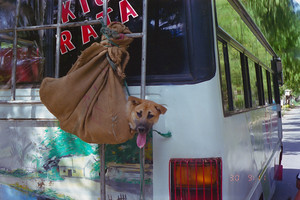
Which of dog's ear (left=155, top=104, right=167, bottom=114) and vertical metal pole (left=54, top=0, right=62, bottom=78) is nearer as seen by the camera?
dog's ear (left=155, top=104, right=167, bottom=114)

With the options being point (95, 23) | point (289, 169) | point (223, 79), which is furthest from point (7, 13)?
point (289, 169)

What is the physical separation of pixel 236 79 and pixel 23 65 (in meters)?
1.83

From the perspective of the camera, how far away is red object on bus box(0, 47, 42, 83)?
2.64 m

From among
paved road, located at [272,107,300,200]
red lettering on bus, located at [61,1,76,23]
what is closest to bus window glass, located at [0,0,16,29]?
red lettering on bus, located at [61,1,76,23]

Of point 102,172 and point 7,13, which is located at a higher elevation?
point 7,13

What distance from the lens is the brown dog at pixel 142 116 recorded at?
201 cm

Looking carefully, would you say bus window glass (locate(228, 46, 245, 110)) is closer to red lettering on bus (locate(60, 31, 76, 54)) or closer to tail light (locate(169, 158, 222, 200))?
tail light (locate(169, 158, 222, 200))

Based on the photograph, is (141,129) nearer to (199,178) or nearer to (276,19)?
(199,178)

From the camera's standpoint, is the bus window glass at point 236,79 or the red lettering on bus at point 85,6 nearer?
the red lettering on bus at point 85,6

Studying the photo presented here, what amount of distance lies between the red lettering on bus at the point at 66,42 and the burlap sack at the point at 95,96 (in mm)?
362

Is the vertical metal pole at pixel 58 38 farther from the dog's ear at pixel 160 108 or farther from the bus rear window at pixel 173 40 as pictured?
the dog's ear at pixel 160 108

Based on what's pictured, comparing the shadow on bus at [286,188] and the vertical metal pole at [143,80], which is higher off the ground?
the vertical metal pole at [143,80]

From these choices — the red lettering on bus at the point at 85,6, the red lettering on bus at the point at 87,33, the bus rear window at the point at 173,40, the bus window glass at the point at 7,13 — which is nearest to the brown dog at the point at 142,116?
the bus rear window at the point at 173,40

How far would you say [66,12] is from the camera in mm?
2535
